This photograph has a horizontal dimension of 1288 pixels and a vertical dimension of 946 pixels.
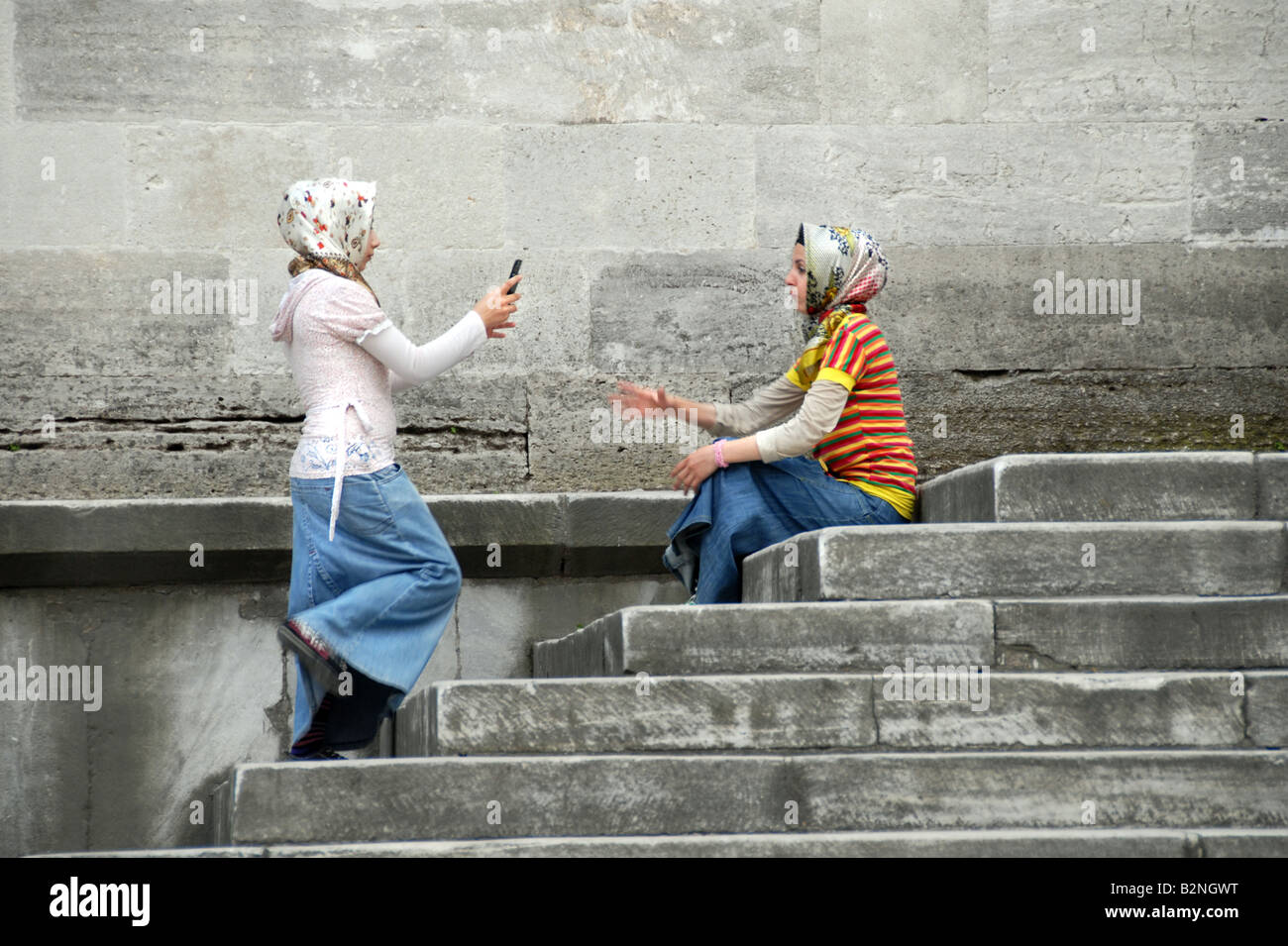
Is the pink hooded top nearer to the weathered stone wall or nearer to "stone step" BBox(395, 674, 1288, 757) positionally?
"stone step" BBox(395, 674, 1288, 757)

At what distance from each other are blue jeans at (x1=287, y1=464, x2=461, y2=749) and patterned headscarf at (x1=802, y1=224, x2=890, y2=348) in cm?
152

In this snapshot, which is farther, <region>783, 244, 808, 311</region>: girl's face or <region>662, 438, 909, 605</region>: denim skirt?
<region>783, 244, 808, 311</region>: girl's face

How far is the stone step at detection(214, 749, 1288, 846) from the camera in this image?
348cm

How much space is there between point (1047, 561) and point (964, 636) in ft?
1.24

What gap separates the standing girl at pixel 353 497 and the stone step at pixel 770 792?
0.68m

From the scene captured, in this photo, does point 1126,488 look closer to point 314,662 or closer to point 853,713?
point 853,713

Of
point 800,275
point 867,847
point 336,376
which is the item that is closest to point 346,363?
point 336,376

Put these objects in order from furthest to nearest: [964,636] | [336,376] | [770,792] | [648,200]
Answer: [648,200] < [336,376] < [964,636] < [770,792]

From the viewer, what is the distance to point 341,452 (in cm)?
424

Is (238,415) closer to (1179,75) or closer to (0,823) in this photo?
(0,823)

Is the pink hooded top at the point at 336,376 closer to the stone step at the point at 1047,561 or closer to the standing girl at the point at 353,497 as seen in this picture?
the standing girl at the point at 353,497

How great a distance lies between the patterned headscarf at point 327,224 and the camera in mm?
4383

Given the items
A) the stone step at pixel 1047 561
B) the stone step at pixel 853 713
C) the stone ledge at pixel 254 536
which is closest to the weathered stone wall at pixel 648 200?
the stone ledge at pixel 254 536

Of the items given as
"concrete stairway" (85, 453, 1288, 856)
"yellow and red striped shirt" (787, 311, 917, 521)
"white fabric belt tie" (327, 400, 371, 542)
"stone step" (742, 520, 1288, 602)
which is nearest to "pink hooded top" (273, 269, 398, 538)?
"white fabric belt tie" (327, 400, 371, 542)
